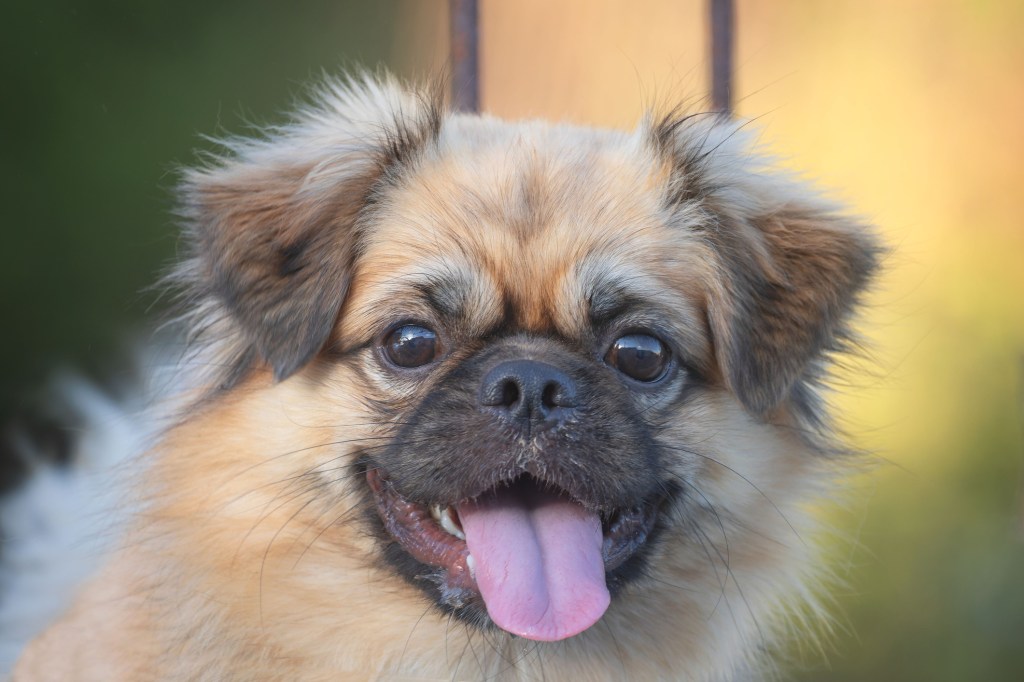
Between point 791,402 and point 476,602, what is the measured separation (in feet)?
3.61

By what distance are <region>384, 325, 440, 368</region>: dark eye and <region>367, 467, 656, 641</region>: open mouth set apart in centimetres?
27

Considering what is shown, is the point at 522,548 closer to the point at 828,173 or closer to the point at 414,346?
the point at 414,346

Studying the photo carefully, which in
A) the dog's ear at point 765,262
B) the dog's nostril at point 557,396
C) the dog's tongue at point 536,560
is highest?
the dog's ear at point 765,262

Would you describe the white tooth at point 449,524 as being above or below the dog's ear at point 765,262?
below

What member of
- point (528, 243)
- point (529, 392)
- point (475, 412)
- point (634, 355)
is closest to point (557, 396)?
point (529, 392)

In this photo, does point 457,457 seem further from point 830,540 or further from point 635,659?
point 830,540

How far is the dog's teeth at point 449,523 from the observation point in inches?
90.7

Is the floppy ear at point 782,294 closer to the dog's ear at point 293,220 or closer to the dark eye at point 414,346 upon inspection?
the dark eye at point 414,346

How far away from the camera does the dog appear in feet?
7.32

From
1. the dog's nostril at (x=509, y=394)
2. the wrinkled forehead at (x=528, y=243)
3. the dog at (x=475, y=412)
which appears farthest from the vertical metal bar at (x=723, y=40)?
the dog's nostril at (x=509, y=394)

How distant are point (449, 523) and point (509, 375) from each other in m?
0.42

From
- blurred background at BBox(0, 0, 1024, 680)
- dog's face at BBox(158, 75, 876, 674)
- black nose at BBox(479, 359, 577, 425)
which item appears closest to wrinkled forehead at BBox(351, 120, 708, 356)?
dog's face at BBox(158, 75, 876, 674)

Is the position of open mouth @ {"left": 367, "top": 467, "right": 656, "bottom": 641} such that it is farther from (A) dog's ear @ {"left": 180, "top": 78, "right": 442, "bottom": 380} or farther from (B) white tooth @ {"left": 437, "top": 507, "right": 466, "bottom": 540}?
(A) dog's ear @ {"left": 180, "top": 78, "right": 442, "bottom": 380}

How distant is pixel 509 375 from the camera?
2.12m
